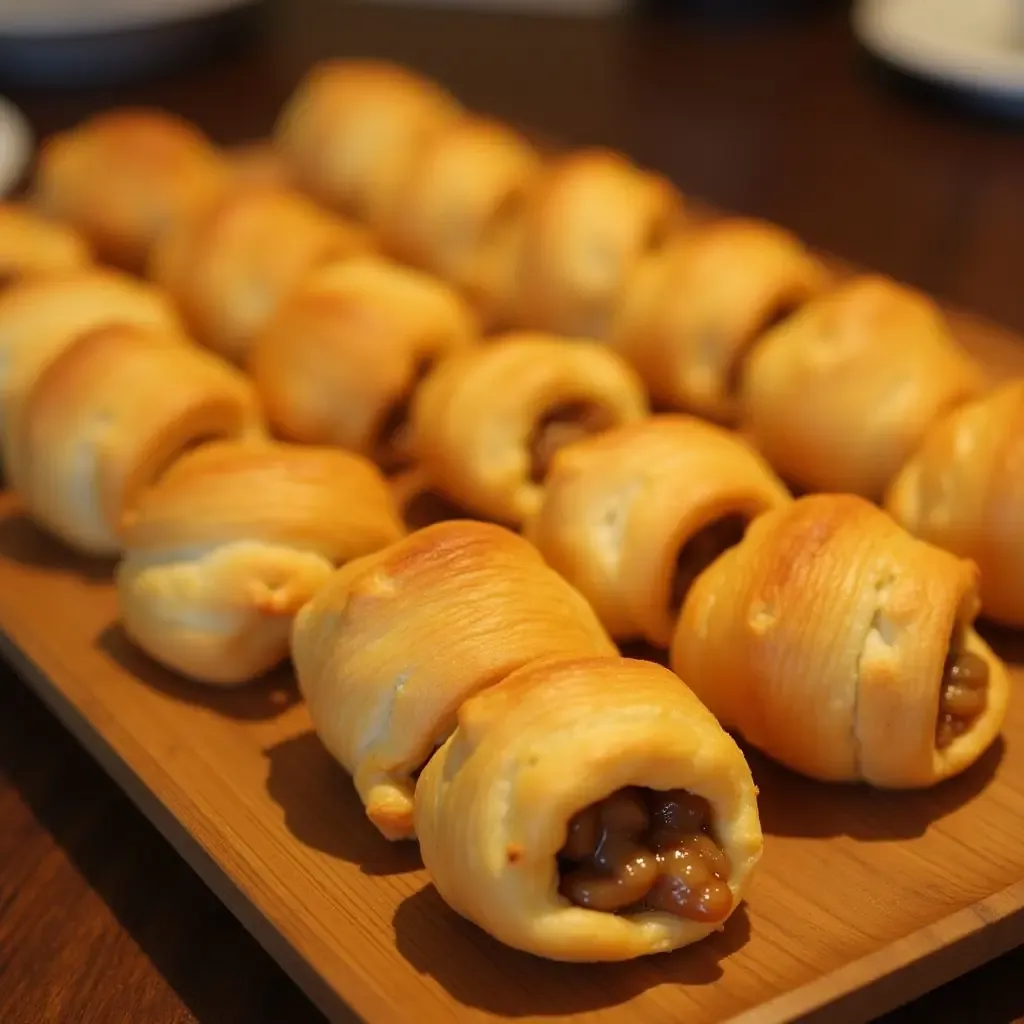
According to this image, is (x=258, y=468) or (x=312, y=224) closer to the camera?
(x=258, y=468)

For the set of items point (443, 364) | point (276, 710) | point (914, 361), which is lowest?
point (276, 710)

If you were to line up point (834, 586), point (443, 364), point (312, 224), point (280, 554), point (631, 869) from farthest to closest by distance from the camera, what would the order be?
point (312, 224) < point (443, 364) < point (280, 554) < point (834, 586) < point (631, 869)

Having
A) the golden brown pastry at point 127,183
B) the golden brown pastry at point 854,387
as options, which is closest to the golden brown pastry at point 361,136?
the golden brown pastry at point 127,183

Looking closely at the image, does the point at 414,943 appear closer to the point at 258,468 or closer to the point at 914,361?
the point at 258,468

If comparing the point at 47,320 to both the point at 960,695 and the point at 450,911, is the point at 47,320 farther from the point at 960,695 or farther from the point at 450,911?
the point at 960,695

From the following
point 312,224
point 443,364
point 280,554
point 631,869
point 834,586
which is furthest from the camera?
point 312,224

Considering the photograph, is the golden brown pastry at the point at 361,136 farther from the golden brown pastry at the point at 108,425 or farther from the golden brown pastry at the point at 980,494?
the golden brown pastry at the point at 980,494

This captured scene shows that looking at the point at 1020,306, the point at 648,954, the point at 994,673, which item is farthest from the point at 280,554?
the point at 1020,306
